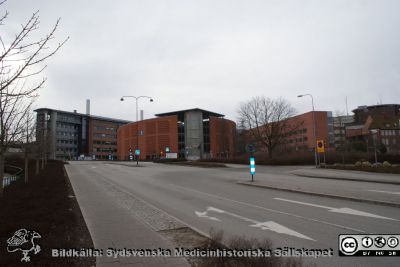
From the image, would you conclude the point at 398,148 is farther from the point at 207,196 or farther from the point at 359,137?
the point at 207,196

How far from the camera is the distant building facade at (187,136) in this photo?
95750 mm

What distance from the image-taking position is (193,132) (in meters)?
97.2

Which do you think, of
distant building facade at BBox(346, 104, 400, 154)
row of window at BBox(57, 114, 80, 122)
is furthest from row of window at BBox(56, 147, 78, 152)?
distant building facade at BBox(346, 104, 400, 154)

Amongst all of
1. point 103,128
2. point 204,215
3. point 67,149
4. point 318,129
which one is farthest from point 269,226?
point 103,128

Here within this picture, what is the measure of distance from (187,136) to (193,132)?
2545 millimetres

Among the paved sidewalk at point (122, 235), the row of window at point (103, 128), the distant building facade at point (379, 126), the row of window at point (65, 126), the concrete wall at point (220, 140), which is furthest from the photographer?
the row of window at point (103, 128)

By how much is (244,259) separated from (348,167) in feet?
92.1

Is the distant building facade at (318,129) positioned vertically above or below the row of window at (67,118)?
below

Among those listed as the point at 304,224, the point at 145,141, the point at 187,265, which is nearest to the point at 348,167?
the point at 304,224

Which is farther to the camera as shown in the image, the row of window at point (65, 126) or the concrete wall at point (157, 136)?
the row of window at point (65, 126)

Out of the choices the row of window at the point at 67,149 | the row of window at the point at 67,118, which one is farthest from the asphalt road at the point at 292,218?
the row of window at the point at 67,118

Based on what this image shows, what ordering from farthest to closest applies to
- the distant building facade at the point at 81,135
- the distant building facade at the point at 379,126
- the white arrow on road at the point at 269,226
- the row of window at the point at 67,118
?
the row of window at the point at 67,118 → the distant building facade at the point at 81,135 → the distant building facade at the point at 379,126 → the white arrow on road at the point at 269,226

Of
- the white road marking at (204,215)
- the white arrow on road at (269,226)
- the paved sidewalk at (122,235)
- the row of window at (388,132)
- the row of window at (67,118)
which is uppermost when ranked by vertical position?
the row of window at (67,118)

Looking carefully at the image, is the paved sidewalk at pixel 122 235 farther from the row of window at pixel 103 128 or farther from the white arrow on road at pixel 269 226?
the row of window at pixel 103 128
